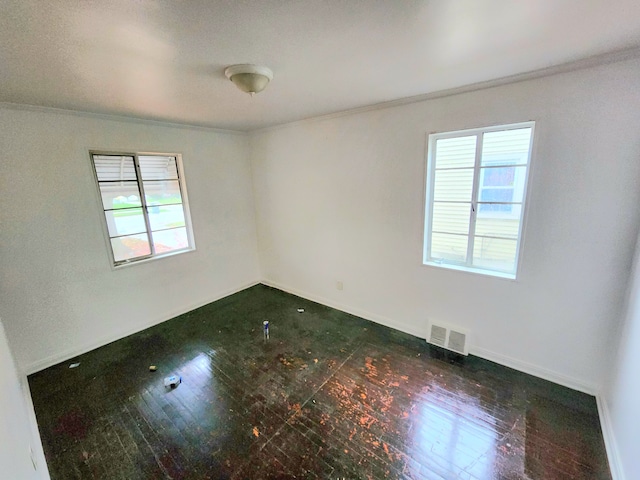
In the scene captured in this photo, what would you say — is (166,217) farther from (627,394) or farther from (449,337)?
(627,394)

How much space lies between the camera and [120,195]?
3068 mm

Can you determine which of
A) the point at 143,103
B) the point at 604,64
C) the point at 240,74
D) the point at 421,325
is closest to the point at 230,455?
the point at 421,325

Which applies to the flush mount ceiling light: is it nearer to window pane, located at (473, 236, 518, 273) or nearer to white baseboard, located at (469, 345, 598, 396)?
window pane, located at (473, 236, 518, 273)

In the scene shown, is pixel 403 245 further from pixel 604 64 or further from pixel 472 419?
pixel 604 64

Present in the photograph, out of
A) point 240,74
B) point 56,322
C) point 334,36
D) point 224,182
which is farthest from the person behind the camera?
point 224,182

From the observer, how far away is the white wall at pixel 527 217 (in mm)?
1859

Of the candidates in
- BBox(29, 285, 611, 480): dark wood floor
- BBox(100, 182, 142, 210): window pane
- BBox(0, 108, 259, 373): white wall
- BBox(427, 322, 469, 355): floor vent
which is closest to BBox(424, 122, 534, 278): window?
BBox(427, 322, 469, 355): floor vent

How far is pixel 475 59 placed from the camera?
1.74 meters

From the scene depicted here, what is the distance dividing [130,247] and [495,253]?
13.0 feet

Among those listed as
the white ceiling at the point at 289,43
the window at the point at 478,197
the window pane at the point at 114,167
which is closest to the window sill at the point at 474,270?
the window at the point at 478,197

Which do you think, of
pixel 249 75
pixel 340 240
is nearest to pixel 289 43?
pixel 249 75

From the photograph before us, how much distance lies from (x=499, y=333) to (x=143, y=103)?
3.92 meters

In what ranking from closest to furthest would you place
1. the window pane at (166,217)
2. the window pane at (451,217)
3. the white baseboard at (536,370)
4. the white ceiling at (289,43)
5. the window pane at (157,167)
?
the white ceiling at (289,43)
the white baseboard at (536,370)
the window pane at (451,217)
the window pane at (157,167)
the window pane at (166,217)

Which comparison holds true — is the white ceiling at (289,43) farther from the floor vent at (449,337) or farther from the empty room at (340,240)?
the floor vent at (449,337)
